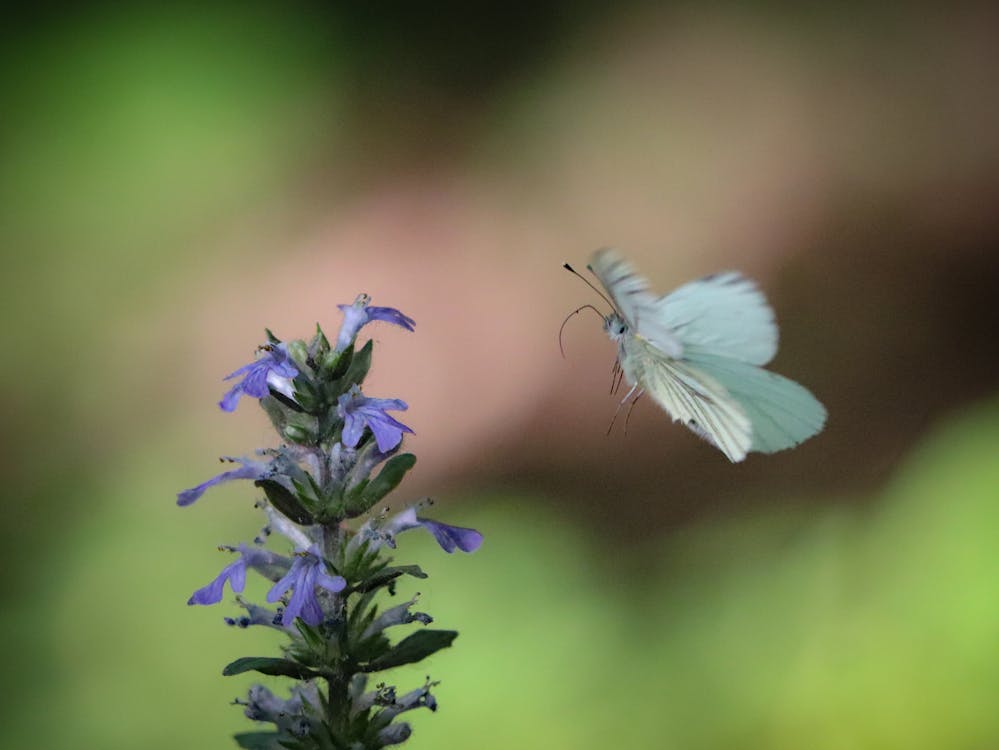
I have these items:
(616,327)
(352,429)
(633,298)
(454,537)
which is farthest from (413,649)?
(616,327)

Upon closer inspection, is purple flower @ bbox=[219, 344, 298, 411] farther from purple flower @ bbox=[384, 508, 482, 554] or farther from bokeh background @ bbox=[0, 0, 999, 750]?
bokeh background @ bbox=[0, 0, 999, 750]

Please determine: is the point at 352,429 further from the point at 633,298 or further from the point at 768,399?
the point at 768,399

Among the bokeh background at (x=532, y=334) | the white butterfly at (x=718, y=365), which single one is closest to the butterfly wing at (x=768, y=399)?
the white butterfly at (x=718, y=365)

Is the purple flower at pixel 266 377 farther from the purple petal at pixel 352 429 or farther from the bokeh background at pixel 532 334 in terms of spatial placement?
the bokeh background at pixel 532 334

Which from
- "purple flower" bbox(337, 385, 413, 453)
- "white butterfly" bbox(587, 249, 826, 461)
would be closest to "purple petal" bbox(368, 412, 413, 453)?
"purple flower" bbox(337, 385, 413, 453)

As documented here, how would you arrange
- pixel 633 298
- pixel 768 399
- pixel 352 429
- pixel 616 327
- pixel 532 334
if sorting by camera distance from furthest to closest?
pixel 532 334, pixel 768 399, pixel 616 327, pixel 633 298, pixel 352 429

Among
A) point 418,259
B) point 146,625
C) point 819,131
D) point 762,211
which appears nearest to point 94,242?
point 418,259

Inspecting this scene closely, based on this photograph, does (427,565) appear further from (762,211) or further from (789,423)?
(762,211)
